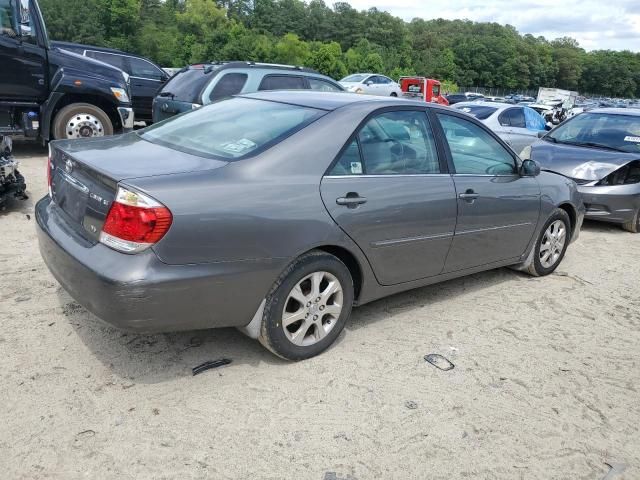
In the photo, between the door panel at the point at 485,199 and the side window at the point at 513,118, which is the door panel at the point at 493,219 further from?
the side window at the point at 513,118

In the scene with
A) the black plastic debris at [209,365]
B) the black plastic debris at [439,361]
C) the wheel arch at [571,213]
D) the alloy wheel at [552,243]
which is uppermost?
the wheel arch at [571,213]

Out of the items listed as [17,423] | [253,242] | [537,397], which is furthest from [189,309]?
[537,397]

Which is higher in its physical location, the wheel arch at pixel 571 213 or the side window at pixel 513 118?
the side window at pixel 513 118

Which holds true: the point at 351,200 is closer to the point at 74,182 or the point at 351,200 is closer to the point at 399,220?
the point at 399,220

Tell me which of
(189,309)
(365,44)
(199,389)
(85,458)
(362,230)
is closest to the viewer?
(85,458)

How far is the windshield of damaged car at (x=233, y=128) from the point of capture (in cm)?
347

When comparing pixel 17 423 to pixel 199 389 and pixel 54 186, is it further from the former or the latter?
pixel 54 186

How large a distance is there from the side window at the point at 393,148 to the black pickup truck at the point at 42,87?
6538 mm

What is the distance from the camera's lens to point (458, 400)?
3285 mm

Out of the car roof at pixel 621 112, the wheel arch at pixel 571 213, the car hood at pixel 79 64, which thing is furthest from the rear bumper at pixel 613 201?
the car hood at pixel 79 64

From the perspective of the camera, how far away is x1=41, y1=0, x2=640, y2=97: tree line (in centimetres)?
5538

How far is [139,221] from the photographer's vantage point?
2840 mm

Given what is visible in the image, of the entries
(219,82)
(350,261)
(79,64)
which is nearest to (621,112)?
(219,82)

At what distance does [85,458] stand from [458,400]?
196cm
